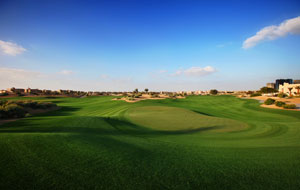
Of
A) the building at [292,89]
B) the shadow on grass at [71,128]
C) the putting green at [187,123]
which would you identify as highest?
the building at [292,89]

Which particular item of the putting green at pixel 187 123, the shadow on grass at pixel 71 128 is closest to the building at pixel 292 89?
the putting green at pixel 187 123

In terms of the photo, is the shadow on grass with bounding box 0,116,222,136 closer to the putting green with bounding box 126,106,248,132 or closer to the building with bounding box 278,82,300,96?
the putting green with bounding box 126,106,248,132

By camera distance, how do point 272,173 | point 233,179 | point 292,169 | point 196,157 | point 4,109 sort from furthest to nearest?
point 4,109, point 196,157, point 292,169, point 272,173, point 233,179

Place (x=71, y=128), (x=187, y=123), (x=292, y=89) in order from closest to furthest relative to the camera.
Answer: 1. (x=71, y=128)
2. (x=187, y=123)
3. (x=292, y=89)

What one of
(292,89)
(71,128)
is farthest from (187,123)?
(292,89)

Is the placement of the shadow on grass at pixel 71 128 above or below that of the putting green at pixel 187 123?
above

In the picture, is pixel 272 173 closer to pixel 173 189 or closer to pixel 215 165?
pixel 215 165

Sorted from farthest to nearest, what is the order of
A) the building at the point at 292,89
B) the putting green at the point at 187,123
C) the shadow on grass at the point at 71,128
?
the building at the point at 292,89, the putting green at the point at 187,123, the shadow on grass at the point at 71,128

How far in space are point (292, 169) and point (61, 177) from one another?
6.38 meters

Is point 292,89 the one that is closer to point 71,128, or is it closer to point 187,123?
point 187,123

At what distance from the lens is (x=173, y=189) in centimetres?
290

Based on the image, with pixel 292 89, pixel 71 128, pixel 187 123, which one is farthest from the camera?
pixel 292 89

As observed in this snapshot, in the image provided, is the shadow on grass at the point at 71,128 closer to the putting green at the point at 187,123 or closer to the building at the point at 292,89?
the putting green at the point at 187,123

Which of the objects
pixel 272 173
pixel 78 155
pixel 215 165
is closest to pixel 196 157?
pixel 215 165
